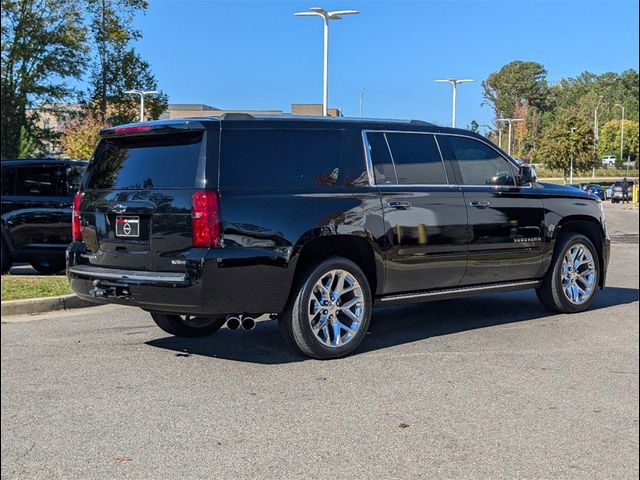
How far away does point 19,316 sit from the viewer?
7246 mm

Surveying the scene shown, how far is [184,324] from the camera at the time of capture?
6.25m

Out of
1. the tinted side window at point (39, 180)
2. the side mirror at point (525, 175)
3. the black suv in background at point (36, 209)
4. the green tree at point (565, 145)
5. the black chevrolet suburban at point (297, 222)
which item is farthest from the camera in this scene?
the green tree at point (565, 145)

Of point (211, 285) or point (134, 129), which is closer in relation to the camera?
point (211, 285)

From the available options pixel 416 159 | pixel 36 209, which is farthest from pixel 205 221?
pixel 36 209

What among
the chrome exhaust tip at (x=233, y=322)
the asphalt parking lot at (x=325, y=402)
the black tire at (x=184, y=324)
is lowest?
the asphalt parking lot at (x=325, y=402)

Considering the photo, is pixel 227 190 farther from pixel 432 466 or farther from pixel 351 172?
pixel 432 466

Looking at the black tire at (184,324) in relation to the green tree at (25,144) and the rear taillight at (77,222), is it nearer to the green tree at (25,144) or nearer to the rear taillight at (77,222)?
the rear taillight at (77,222)

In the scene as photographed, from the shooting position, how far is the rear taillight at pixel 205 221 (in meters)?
4.87

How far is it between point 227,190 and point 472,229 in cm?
241

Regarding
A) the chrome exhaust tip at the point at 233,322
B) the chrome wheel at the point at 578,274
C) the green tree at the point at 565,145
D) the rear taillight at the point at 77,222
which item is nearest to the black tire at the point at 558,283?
the chrome wheel at the point at 578,274

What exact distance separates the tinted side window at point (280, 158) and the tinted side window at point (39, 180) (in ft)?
19.2

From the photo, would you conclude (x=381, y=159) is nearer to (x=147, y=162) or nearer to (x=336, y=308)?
(x=336, y=308)

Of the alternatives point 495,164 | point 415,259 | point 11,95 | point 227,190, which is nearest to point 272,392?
point 227,190

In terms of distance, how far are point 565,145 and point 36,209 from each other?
905 cm
